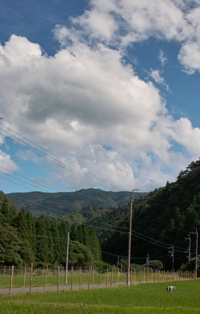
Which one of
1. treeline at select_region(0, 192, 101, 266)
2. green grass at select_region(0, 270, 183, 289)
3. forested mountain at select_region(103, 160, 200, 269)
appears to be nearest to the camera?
green grass at select_region(0, 270, 183, 289)

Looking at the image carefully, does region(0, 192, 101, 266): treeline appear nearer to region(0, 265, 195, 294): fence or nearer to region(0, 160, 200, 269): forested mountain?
region(0, 160, 200, 269): forested mountain

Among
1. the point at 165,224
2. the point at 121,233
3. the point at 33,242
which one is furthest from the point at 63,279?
the point at 165,224

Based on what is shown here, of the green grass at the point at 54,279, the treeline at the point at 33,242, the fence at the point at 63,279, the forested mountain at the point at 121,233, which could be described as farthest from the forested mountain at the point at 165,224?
the green grass at the point at 54,279

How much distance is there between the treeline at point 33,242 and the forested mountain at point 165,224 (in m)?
21.5

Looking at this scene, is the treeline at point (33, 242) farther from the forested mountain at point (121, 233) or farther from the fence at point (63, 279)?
the fence at point (63, 279)

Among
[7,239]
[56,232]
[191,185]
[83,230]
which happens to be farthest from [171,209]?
[7,239]

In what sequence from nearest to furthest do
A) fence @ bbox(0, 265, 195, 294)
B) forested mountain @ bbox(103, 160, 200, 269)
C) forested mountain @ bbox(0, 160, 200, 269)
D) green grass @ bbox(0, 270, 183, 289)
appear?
1. fence @ bbox(0, 265, 195, 294)
2. green grass @ bbox(0, 270, 183, 289)
3. forested mountain @ bbox(0, 160, 200, 269)
4. forested mountain @ bbox(103, 160, 200, 269)

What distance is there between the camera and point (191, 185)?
127188mm

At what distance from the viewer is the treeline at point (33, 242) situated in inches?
2721

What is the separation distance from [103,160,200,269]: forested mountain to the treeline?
21454 millimetres

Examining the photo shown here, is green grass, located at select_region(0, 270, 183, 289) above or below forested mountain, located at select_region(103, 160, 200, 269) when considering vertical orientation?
below

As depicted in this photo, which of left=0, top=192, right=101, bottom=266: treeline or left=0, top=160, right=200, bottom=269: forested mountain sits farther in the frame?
left=0, top=160, right=200, bottom=269: forested mountain

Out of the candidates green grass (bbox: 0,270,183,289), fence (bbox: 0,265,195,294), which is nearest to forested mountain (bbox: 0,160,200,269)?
fence (bbox: 0,265,195,294)

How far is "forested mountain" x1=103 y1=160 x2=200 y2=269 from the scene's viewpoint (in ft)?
352
